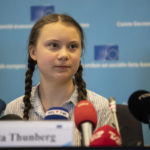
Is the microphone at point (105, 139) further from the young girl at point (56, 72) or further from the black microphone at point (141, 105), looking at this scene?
the young girl at point (56, 72)

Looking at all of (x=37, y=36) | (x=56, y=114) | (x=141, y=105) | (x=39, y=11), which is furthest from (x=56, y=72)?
(x=39, y=11)

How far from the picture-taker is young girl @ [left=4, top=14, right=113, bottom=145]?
1.10m

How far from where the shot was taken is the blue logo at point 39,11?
2.17m

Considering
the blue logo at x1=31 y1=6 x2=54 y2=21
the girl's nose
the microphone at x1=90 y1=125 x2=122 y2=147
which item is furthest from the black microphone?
the blue logo at x1=31 y1=6 x2=54 y2=21

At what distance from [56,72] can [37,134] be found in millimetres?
553

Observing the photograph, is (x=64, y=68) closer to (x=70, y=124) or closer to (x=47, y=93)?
(x=47, y=93)

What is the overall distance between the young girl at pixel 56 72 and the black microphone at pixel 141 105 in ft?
1.44

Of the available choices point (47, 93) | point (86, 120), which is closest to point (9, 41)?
point (47, 93)

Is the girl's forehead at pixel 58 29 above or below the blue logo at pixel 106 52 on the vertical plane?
above

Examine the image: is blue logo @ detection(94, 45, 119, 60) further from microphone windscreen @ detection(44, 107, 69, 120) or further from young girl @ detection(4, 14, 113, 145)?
microphone windscreen @ detection(44, 107, 69, 120)

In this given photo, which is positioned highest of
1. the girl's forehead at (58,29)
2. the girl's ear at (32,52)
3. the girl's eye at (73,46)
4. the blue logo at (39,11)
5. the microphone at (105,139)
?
the blue logo at (39,11)

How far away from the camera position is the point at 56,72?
112 cm

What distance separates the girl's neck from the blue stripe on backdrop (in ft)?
2.69

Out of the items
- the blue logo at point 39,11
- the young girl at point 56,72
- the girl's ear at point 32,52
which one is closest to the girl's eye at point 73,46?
the young girl at point 56,72
